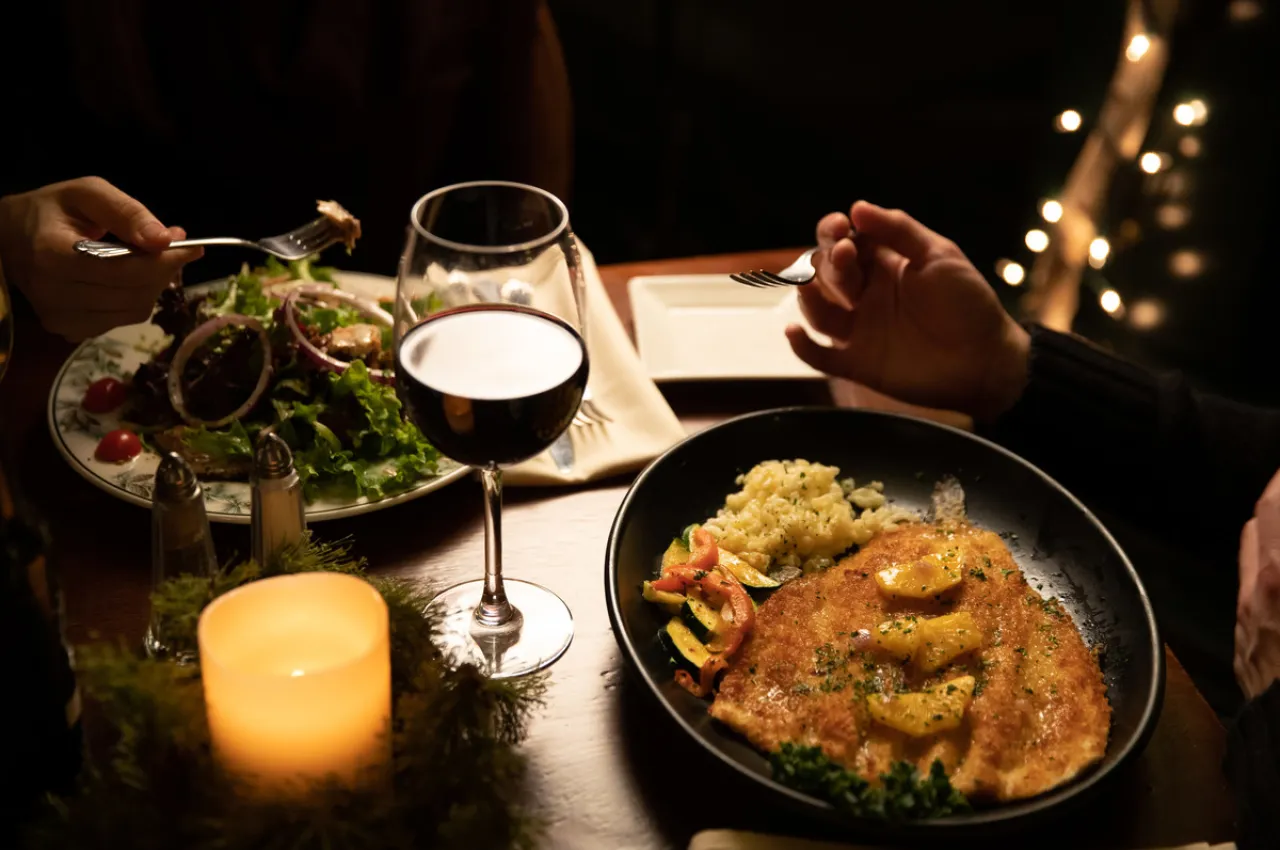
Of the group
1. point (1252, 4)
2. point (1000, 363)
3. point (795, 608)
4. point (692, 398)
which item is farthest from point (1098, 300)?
point (795, 608)

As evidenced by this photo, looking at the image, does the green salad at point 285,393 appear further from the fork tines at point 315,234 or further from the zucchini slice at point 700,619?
the zucchini slice at point 700,619

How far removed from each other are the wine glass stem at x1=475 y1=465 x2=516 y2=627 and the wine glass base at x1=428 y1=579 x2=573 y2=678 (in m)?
0.01

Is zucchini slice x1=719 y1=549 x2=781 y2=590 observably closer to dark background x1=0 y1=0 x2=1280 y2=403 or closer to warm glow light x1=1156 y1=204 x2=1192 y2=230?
dark background x1=0 y1=0 x2=1280 y2=403

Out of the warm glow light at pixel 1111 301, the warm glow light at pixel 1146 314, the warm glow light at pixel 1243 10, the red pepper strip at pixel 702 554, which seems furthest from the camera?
the warm glow light at pixel 1111 301

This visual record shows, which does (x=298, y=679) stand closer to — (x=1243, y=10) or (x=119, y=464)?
(x=119, y=464)

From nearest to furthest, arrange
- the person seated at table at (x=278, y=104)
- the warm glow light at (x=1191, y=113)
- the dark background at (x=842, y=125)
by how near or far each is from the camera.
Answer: the person seated at table at (x=278, y=104) < the warm glow light at (x=1191, y=113) < the dark background at (x=842, y=125)

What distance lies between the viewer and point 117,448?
54.5 inches

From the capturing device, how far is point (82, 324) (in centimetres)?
153

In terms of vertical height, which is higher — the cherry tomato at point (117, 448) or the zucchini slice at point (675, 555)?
the cherry tomato at point (117, 448)

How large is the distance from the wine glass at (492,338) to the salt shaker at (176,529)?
24cm

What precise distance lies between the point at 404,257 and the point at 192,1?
60.2 inches

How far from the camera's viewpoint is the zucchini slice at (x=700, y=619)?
1.14 metres

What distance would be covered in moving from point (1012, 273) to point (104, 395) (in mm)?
3160

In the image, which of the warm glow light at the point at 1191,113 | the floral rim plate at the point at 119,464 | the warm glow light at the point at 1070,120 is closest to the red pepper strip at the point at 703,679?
the floral rim plate at the point at 119,464
